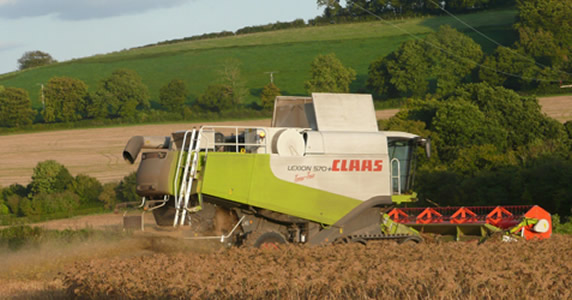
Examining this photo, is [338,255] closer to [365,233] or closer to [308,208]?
[308,208]

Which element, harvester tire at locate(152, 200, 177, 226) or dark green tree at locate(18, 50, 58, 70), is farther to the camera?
dark green tree at locate(18, 50, 58, 70)

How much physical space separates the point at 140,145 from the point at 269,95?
6866cm

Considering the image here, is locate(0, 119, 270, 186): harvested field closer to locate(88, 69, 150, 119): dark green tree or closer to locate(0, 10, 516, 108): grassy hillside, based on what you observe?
locate(88, 69, 150, 119): dark green tree

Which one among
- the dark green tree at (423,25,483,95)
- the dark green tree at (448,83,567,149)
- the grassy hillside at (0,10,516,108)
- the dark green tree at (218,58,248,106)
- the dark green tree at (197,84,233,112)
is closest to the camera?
the dark green tree at (448,83,567,149)

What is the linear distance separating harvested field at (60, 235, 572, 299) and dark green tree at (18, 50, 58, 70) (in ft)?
478

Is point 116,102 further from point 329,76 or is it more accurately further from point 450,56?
point 450,56

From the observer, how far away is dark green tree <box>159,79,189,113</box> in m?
85.4

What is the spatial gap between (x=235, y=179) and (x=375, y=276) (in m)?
6.55

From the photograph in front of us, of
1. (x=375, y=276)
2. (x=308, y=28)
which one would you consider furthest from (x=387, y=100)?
(x=375, y=276)

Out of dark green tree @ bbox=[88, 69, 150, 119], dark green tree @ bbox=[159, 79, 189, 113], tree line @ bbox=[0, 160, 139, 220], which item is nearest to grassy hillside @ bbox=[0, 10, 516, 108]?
dark green tree @ bbox=[159, 79, 189, 113]

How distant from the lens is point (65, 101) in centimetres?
8119

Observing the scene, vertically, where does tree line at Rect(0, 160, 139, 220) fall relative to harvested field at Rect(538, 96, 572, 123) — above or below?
below

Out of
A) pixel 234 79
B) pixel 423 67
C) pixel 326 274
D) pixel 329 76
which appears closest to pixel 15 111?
pixel 234 79

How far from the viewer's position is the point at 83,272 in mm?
12289
